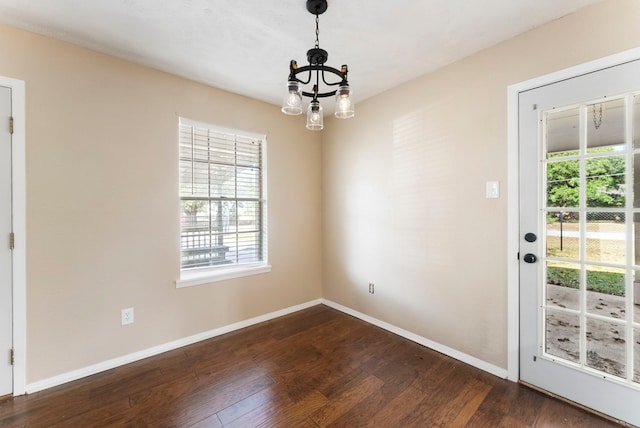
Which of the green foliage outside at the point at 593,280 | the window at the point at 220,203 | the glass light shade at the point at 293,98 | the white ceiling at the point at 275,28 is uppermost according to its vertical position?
the white ceiling at the point at 275,28

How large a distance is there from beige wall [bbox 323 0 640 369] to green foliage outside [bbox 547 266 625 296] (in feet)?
0.95

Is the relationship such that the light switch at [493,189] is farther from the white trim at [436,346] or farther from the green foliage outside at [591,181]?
the white trim at [436,346]

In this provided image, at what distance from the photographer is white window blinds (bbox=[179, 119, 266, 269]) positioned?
8.76ft

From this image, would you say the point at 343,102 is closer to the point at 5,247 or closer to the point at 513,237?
the point at 513,237

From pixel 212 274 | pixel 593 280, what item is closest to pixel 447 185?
pixel 593 280

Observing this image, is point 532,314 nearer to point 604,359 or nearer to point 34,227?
point 604,359

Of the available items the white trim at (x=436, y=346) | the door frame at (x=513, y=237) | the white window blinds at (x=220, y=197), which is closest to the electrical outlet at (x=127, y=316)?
the white window blinds at (x=220, y=197)

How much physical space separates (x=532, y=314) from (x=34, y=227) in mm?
3565

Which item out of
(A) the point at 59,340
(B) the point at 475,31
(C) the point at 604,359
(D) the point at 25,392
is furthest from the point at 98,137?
(C) the point at 604,359

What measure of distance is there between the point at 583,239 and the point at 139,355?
3.45 meters

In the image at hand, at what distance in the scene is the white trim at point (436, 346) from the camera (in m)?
2.12

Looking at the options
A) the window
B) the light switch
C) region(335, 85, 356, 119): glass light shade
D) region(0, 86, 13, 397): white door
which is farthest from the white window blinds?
the light switch

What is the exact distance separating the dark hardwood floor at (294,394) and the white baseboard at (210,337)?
6 cm

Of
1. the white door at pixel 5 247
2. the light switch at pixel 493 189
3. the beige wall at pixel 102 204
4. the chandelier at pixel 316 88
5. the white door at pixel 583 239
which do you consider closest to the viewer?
the chandelier at pixel 316 88
